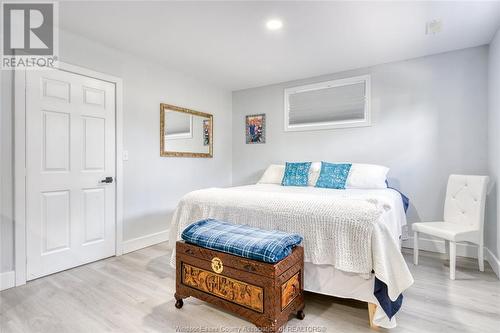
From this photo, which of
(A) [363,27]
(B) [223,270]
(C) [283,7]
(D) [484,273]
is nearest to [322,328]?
(B) [223,270]

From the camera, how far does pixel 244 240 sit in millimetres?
1666

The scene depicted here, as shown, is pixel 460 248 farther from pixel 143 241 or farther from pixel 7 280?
pixel 7 280

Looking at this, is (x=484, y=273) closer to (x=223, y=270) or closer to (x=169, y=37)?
(x=223, y=270)

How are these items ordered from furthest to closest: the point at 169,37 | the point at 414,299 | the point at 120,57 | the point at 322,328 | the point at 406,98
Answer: the point at 406,98 < the point at 120,57 < the point at 169,37 < the point at 414,299 < the point at 322,328

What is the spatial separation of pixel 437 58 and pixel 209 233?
10.9ft

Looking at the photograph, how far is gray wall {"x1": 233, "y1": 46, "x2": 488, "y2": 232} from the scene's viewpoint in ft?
9.70

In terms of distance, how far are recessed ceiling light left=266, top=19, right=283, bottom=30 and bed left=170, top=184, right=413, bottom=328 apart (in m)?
1.58

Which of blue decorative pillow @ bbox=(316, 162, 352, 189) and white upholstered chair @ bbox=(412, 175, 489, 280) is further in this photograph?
blue decorative pillow @ bbox=(316, 162, 352, 189)

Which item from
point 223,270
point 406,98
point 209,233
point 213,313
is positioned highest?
point 406,98

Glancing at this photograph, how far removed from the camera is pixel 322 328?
167 centimetres

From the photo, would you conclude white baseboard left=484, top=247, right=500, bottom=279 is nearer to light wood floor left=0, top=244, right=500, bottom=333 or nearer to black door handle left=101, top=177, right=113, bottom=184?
light wood floor left=0, top=244, right=500, bottom=333

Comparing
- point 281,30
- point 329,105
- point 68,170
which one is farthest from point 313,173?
point 68,170

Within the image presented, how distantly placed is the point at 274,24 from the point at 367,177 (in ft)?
6.46

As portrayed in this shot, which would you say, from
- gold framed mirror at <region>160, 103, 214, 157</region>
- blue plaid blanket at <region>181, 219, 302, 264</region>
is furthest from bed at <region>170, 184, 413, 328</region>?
gold framed mirror at <region>160, 103, 214, 157</region>
